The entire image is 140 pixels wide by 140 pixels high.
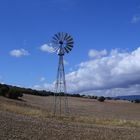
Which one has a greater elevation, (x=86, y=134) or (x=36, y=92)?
(x=36, y=92)

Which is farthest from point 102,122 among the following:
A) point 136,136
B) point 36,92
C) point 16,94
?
point 36,92

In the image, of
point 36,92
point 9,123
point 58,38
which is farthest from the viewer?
point 36,92

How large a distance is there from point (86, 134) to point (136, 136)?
333 centimetres

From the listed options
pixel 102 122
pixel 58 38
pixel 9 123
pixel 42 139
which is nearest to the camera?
pixel 42 139

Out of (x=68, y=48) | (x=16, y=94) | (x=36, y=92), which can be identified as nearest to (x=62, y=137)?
(x=68, y=48)

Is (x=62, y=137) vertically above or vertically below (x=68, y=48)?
below

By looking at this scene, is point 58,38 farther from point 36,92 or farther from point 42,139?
point 36,92

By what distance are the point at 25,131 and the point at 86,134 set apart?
3661mm

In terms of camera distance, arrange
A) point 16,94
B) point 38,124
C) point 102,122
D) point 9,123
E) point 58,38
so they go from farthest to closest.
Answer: point 16,94 < point 58,38 < point 102,122 < point 38,124 < point 9,123

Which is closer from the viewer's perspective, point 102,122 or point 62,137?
point 62,137

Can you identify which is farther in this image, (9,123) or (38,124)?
(38,124)

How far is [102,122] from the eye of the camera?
1377 inches

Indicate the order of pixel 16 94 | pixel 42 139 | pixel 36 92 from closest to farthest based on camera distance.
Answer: pixel 42 139, pixel 16 94, pixel 36 92

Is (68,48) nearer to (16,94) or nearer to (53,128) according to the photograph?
(53,128)
